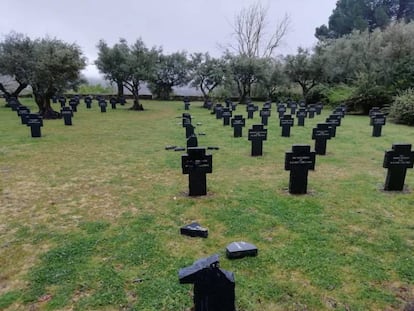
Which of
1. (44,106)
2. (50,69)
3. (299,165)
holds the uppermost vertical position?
(50,69)

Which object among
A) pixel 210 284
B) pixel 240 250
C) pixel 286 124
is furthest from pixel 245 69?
pixel 210 284

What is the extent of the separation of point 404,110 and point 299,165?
13390 mm

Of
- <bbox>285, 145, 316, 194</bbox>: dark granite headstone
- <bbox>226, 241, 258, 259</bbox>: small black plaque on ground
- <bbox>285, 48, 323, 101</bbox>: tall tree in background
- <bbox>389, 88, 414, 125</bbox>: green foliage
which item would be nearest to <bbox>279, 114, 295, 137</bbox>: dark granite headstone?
<bbox>285, 145, 316, 194</bbox>: dark granite headstone

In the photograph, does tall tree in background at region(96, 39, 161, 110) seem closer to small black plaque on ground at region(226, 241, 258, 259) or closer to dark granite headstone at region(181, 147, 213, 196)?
dark granite headstone at region(181, 147, 213, 196)

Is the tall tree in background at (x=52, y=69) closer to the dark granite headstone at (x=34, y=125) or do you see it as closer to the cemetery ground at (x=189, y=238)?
the dark granite headstone at (x=34, y=125)

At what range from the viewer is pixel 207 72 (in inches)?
1021

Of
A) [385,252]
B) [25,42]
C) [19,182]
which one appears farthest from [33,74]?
[385,252]

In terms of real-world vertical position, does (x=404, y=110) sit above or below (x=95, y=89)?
below

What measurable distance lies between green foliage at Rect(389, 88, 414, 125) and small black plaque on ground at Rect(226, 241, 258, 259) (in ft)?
50.8

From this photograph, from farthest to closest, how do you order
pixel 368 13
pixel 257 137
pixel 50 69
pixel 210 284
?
1. pixel 368 13
2. pixel 50 69
3. pixel 257 137
4. pixel 210 284

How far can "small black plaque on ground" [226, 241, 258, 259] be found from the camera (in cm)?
345

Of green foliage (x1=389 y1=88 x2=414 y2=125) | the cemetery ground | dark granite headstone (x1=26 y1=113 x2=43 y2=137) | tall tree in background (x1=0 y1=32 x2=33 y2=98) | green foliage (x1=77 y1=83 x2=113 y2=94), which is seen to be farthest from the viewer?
green foliage (x1=77 y1=83 x2=113 y2=94)

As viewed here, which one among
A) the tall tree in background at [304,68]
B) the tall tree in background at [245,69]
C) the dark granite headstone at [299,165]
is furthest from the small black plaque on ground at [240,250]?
the tall tree in background at [304,68]

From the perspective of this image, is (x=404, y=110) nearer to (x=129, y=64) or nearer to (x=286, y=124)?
(x=286, y=124)
